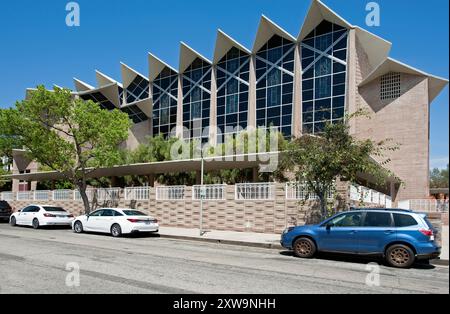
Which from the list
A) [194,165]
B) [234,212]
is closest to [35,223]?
[194,165]

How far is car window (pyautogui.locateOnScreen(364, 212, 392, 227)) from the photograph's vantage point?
36.4 ft

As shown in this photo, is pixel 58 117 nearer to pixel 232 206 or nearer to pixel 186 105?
pixel 232 206

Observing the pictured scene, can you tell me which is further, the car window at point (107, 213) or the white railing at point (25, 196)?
the white railing at point (25, 196)

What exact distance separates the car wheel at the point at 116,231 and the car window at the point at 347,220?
9.91m

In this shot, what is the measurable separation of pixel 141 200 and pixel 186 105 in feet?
110

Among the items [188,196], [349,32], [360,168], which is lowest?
[188,196]

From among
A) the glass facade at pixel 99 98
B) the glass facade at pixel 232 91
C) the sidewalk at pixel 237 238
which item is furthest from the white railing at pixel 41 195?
the glass facade at pixel 99 98

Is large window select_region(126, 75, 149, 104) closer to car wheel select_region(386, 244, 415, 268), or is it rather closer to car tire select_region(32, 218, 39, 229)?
car tire select_region(32, 218, 39, 229)

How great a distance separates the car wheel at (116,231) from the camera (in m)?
18.1

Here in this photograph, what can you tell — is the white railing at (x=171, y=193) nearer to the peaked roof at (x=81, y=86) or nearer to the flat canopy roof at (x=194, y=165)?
the flat canopy roof at (x=194, y=165)

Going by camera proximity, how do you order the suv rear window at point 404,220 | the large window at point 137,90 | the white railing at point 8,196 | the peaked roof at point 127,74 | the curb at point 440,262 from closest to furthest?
the suv rear window at point 404,220 < the curb at point 440,262 < the white railing at point 8,196 < the large window at point 137,90 < the peaked roof at point 127,74

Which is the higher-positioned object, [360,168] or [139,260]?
[360,168]

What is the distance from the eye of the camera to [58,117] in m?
25.5
